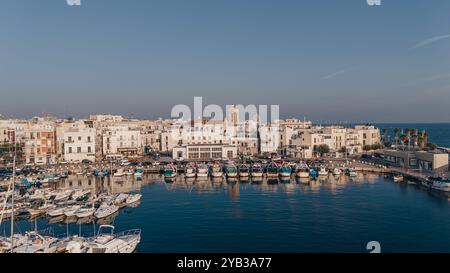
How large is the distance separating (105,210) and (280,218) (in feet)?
12.7

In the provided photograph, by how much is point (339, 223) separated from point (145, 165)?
10.2m

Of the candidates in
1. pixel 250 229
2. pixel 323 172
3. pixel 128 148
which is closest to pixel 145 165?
pixel 128 148

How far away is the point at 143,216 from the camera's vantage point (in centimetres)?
797

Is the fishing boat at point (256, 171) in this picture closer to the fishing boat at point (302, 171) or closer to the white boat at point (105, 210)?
the fishing boat at point (302, 171)

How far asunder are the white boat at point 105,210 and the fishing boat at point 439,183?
863cm

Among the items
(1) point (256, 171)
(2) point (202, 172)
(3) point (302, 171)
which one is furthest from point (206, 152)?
(3) point (302, 171)

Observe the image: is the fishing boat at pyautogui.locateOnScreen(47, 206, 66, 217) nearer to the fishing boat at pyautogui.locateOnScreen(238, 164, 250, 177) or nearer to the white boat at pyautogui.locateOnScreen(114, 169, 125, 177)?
the white boat at pyautogui.locateOnScreen(114, 169, 125, 177)

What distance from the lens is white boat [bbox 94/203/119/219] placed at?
7.96m

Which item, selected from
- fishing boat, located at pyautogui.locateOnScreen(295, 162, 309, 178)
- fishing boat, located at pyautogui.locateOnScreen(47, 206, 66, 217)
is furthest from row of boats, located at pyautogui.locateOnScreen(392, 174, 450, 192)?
fishing boat, located at pyautogui.locateOnScreen(47, 206, 66, 217)

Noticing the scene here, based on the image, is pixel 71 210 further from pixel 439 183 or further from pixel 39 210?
pixel 439 183

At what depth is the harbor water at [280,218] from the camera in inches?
230

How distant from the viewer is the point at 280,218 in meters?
7.32

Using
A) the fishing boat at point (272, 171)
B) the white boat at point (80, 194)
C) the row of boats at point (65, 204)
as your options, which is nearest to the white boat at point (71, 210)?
the row of boats at point (65, 204)
